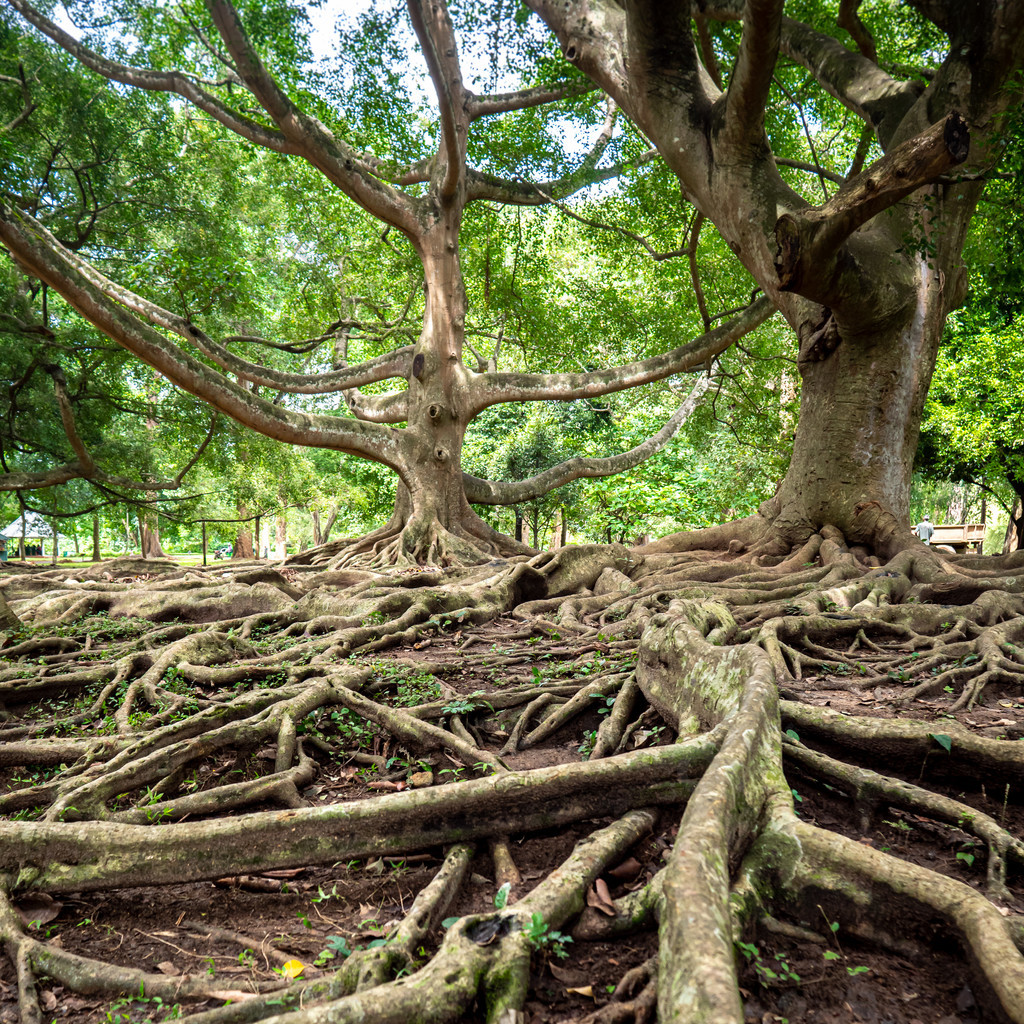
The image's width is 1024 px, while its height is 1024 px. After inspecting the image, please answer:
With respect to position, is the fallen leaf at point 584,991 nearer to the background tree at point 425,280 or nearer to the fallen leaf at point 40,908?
the fallen leaf at point 40,908

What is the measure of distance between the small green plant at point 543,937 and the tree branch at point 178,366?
23.4 ft

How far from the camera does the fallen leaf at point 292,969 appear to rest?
181 centimetres

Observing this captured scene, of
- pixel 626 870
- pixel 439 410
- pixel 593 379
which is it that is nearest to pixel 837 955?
pixel 626 870

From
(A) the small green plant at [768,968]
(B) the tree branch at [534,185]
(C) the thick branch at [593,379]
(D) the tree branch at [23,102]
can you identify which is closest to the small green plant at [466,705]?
(A) the small green plant at [768,968]

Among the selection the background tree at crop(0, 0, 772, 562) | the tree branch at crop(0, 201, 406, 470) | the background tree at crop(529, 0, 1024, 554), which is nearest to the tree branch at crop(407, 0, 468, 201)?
the background tree at crop(0, 0, 772, 562)

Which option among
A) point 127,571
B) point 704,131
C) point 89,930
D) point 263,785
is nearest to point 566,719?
point 263,785

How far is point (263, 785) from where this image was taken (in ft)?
9.13

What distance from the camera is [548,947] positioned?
5.78ft

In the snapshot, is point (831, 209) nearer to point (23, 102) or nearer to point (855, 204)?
point (855, 204)

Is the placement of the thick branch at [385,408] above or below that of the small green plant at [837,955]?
above

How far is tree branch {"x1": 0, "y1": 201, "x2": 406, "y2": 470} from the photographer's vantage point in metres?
6.16

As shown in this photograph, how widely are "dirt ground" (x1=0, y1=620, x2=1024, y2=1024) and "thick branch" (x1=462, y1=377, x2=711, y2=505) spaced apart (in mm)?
8611

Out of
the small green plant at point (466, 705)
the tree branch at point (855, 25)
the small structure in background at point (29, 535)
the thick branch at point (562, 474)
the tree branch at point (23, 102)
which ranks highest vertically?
A: the tree branch at point (855, 25)

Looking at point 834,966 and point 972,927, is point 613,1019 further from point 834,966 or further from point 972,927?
point 972,927
